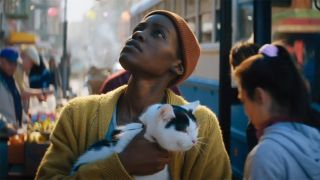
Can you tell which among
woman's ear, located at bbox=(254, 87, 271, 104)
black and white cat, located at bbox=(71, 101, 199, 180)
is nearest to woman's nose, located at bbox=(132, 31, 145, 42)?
black and white cat, located at bbox=(71, 101, 199, 180)

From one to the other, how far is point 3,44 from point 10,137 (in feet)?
37.5

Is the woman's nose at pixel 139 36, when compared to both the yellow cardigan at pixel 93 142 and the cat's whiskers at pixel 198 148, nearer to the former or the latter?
the yellow cardigan at pixel 93 142

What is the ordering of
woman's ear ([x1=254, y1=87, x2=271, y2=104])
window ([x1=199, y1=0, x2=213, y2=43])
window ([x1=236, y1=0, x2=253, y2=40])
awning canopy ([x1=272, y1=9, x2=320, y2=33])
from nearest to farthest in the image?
1. woman's ear ([x1=254, y1=87, x2=271, y2=104])
2. awning canopy ([x1=272, y1=9, x2=320, y2=33])
3. window ([x1=236, y1=0, x2=253, y2=40])
4. window ([x1=199, y1=0, x2=213, y2=43])

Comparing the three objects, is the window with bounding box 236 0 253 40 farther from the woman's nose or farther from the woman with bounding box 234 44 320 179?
the woman's nose

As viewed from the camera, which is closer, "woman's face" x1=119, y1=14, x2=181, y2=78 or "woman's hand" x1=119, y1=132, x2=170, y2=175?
"woman's hand" x1=119, y1=132, x2=170, y2=175

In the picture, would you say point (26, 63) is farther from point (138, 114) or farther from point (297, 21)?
point (138, 114)

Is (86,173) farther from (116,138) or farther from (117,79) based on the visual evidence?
(117,79)

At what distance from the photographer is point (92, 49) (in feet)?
211

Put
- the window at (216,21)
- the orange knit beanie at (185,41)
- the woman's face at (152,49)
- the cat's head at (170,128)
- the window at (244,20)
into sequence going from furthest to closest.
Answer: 1. the window at (216,21)
2. the window at (244,20)
3. the orange knit beanie at (185,41)
4. the woman's face at (152,49)
5. the cat's head at (170,128)

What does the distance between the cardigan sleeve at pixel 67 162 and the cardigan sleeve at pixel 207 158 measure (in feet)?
0.81

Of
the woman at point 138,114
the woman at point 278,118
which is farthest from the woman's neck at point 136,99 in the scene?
the woman at point 278,118

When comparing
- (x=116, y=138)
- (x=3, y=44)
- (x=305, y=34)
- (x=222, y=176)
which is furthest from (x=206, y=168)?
(x=3, y=44)

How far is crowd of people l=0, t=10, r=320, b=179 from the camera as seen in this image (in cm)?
184

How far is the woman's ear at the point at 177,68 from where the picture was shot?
6.72 ft
